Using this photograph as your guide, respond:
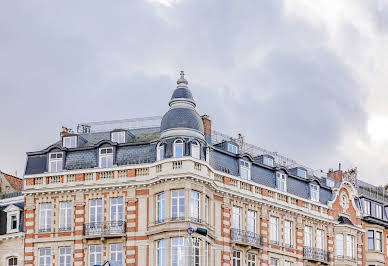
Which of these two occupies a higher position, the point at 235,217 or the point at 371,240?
the point at 235,217

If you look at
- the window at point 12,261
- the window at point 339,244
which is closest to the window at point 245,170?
the window at point 339,244

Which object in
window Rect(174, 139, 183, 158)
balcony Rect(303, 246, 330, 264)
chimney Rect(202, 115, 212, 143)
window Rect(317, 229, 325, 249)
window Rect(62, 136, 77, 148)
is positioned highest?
chimney Rect(202, 115, 212, 143)

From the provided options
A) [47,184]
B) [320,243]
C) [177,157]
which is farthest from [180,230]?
[320,243]

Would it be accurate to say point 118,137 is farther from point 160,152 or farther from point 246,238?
point 246,238

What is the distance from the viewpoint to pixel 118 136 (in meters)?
64.5

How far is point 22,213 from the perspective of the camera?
2517 inches

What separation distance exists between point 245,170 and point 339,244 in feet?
38.7

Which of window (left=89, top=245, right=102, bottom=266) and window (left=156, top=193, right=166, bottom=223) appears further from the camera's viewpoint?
window (left=89, top=245, right=102, bottom=266)

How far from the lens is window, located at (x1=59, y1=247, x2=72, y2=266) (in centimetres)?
6138

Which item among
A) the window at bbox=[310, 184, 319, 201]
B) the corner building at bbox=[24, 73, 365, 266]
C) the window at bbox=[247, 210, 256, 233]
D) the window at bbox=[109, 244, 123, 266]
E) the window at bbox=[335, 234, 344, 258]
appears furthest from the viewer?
the window at bbox=[335, 234, 344, 258]

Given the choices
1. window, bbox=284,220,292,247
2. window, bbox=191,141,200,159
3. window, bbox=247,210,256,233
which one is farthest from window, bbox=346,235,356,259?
window, bbox=191,141,200,159

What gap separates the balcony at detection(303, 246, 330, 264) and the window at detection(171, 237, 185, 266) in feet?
45.1

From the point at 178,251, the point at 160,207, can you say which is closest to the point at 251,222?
the point at 160,207

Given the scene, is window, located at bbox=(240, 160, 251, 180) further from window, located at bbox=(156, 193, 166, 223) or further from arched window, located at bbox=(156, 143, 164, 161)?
window, located at bbox=(156, 193, 166, 223)
